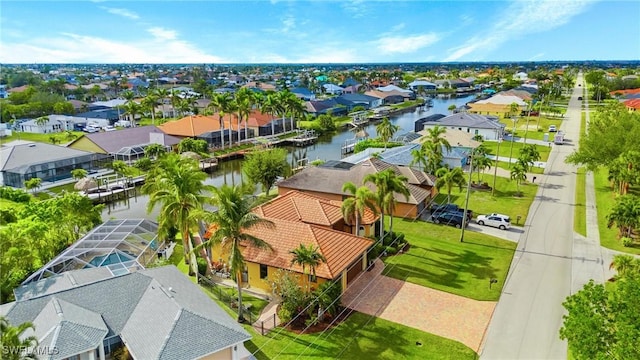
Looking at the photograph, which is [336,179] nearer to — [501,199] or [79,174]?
[501,199]

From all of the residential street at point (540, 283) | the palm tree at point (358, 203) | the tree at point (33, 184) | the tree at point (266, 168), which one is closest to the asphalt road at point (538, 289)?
the residential street at point (540, 283)

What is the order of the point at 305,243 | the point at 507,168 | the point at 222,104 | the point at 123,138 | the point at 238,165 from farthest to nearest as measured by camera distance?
the point at 222,104 → the point at 238,165 → the point at 123,138 → the point at 507,168 → the point at 305,243

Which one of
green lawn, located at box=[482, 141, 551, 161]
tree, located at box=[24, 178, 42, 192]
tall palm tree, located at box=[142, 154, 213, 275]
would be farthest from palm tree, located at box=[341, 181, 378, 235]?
green lawn, located at box=[482, 141, 551, 161]

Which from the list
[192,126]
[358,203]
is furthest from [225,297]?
[192,126]

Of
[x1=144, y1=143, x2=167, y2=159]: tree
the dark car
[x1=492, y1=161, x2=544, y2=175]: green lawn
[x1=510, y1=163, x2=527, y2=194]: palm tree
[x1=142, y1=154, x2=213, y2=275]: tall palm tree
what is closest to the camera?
[x1=142, y1=154, x2=213, y2=275]: tall palm tree

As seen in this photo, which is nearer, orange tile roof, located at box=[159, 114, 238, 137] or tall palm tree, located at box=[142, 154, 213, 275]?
tall palm tree, located at box=[142, 154, 213, 275]

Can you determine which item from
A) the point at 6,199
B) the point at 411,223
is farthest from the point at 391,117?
the point at 6,199

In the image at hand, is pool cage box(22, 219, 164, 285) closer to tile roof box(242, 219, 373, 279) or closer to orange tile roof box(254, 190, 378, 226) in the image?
tile roof box(242, 219, 373, 279)
